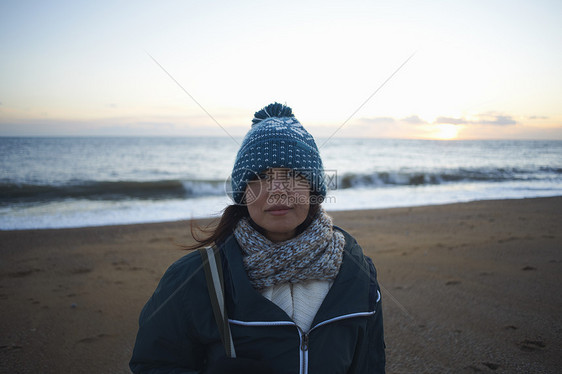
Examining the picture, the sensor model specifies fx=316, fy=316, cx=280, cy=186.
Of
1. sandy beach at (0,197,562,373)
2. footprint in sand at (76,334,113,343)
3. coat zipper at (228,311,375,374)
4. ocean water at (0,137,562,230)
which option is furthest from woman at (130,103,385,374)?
ocean water at (0,137,562,230)

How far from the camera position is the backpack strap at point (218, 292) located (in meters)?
1.41

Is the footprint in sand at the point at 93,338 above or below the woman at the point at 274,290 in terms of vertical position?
below

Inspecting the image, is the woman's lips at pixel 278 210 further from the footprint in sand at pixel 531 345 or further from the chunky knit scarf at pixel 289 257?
the footprint in sand at pixel 531 345

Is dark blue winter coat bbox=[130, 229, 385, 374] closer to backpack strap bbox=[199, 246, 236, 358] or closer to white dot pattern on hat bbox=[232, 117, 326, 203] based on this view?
backpack strap bbox=[199, 246, 236, 358]

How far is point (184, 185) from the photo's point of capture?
55.4 ft

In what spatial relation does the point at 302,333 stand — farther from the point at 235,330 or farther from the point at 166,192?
the point at 166,192

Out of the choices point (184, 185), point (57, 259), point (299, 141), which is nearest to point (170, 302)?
point (299, 141)

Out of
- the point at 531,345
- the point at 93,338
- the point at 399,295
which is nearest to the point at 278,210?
the point at 93,338

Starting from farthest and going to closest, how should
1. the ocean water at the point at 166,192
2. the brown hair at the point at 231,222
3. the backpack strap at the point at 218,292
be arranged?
1. the ocean water at the point at 166,192
2. the brown hair at the point at 231,222
3. the backpack strap at the point at 218,292

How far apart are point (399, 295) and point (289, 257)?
309 cm

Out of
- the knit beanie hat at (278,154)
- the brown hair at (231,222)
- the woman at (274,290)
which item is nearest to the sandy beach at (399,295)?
the brown hair at (231,222)

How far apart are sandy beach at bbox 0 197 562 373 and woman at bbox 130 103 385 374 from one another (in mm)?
1676

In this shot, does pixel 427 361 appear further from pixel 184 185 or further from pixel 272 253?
pixel 184 185

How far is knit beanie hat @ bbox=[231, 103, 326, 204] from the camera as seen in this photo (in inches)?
64.2
